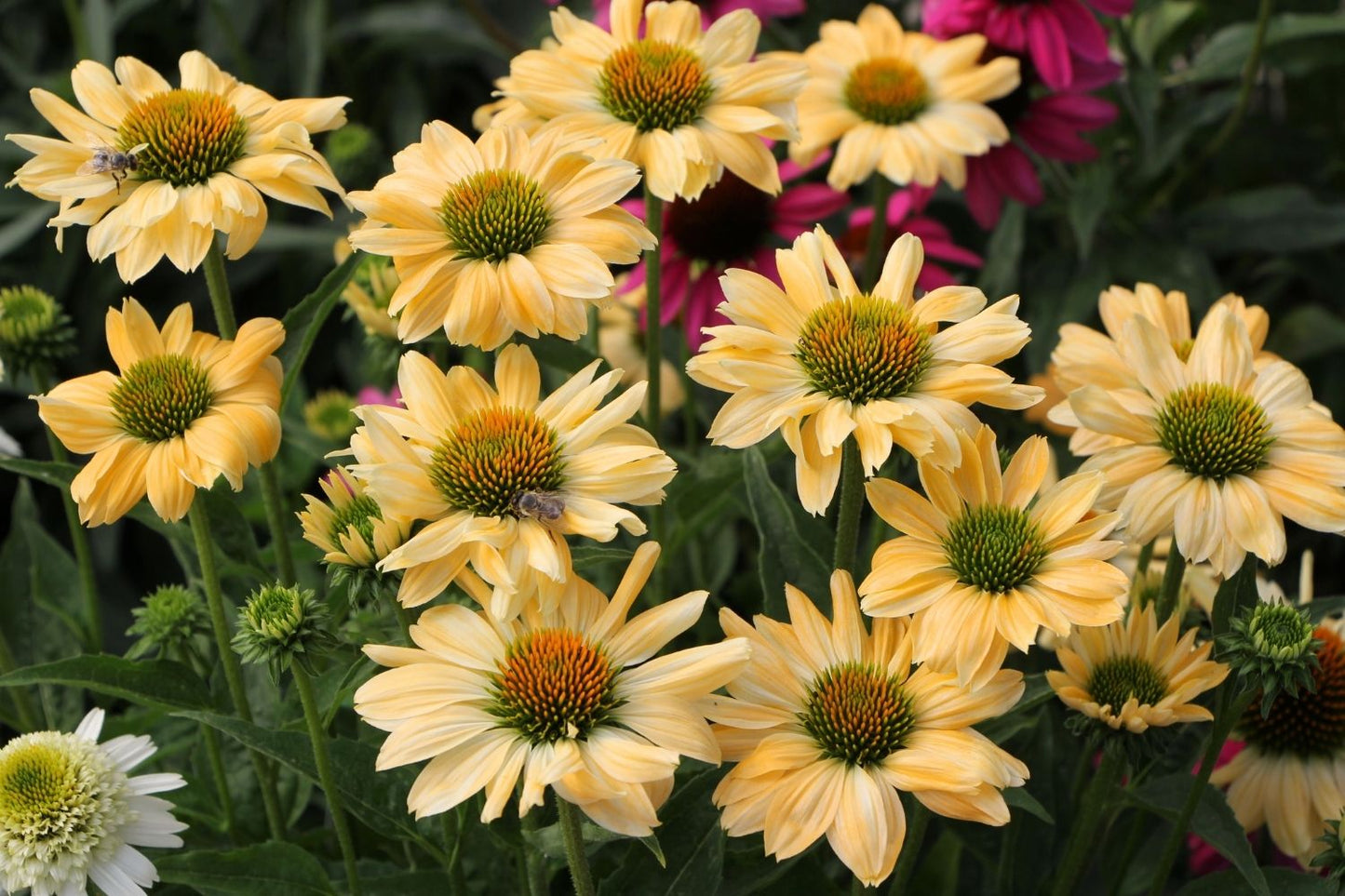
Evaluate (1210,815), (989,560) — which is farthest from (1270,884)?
(989,560)

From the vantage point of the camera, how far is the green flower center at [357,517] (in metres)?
0.73

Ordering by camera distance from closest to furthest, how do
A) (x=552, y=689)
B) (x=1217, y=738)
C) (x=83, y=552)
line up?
(x=552, y=689) < (x=1217, y=738) < (x=83, y=552)

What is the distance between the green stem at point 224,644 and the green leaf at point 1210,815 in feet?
1.63

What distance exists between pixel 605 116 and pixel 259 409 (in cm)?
29

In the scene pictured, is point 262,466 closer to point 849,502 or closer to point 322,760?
point 322,760

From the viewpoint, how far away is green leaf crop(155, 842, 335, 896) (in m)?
0.78

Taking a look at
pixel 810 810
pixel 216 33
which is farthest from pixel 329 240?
pixel 810 810

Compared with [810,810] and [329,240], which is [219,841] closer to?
[810,810]

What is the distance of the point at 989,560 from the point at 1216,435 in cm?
16

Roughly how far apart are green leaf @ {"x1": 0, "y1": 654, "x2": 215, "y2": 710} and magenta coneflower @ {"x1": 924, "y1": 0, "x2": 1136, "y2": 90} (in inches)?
32.4

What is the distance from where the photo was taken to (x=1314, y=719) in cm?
90

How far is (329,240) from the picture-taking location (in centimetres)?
163

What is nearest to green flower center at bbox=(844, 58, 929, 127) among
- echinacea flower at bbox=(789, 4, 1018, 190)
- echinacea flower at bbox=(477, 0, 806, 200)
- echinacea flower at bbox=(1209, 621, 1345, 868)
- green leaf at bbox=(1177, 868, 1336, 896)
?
echinacea flower at bbox=(789, 4, 1018, 190)

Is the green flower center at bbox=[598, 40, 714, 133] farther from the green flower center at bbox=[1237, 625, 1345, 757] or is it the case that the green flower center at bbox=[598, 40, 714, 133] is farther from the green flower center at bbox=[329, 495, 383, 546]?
the green flower center at bbox=[1237, 625, 1345, 757]
